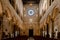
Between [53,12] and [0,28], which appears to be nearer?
[0,28]

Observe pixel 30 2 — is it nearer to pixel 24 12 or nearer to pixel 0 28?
pixel 24 12

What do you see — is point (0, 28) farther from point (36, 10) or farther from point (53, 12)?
point (36, 10)

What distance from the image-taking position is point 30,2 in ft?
125

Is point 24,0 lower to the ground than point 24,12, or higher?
higher

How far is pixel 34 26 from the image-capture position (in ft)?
122

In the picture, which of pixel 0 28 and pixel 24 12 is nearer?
pixel 0 28

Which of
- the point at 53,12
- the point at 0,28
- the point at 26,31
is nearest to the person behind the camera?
the point at 0,28

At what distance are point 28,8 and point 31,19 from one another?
258 cm

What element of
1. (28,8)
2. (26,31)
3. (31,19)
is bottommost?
(26,31)

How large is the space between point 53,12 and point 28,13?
20648 mm

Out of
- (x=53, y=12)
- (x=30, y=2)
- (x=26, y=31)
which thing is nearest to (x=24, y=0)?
(x=30, y=2)

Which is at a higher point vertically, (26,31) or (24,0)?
(24,0)

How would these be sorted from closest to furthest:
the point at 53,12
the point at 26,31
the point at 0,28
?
the point at 0,28 → the point at 53,12 → the point at 26,31

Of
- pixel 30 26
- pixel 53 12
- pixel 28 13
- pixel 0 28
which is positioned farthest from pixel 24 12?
pixel 0 28
